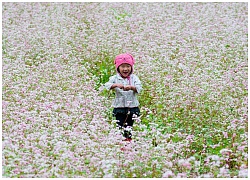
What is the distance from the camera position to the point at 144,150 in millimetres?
6012

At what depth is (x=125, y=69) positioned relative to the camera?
7977mm

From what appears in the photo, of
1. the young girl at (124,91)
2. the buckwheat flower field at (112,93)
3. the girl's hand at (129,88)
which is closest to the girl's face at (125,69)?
the young girl at (124,91)

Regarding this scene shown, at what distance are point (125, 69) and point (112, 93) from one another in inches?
71.6

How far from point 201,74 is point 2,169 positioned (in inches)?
195

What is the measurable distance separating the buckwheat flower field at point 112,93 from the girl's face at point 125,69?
2.36 feet

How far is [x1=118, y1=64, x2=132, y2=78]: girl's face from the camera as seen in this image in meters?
7.99

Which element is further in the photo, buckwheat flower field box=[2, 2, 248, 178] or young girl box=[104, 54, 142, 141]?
young girl box=[104, 54, 142, 141]

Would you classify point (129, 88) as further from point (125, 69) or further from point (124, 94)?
point (125, 69)

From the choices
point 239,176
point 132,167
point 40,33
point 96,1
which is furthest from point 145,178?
point 96,1

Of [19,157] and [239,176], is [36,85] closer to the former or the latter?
[19,157]

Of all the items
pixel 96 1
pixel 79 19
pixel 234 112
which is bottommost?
pixel 234 112

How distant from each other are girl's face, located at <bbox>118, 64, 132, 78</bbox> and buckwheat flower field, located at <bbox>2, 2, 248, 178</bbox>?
2.36 ft

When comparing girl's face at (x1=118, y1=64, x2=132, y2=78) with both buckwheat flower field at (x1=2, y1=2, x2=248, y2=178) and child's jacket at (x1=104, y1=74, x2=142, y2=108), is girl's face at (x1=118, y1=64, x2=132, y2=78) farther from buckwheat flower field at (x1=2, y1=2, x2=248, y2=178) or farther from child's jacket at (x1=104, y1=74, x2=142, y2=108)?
buckwheat flower field at (x1=2, y1=2, x2=248, y2=178)

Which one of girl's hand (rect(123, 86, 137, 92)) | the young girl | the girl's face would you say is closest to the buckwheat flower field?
the young girl
